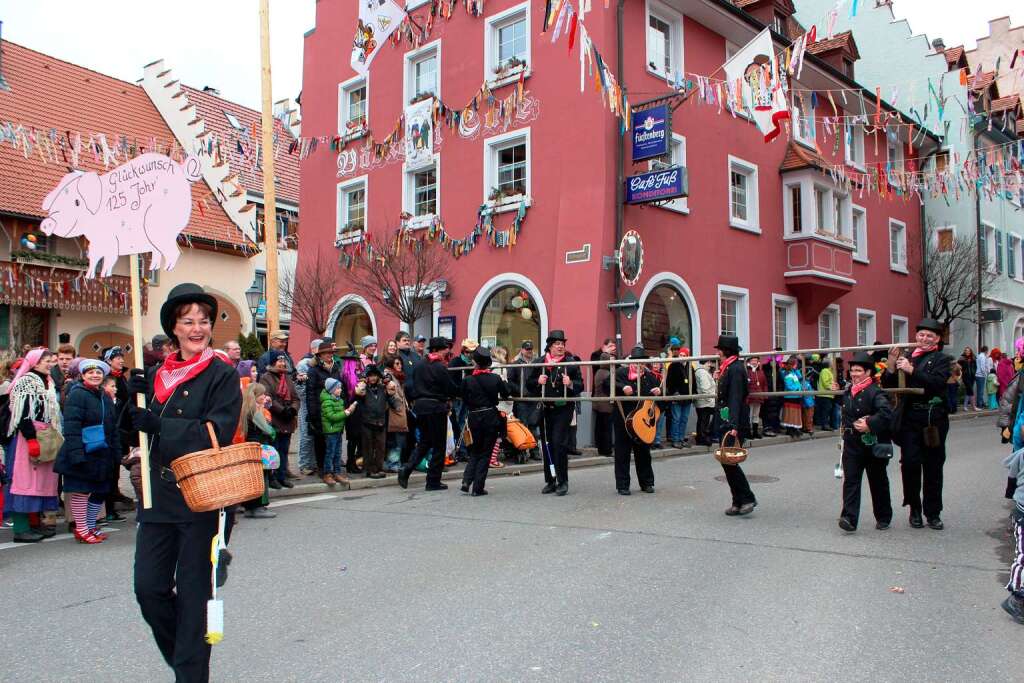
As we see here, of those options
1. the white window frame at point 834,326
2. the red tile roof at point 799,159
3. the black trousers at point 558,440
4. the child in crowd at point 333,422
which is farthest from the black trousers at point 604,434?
the white window frame at point 834,326

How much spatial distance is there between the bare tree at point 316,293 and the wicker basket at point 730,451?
48.6 ft

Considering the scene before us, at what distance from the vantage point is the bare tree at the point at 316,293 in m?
21.5

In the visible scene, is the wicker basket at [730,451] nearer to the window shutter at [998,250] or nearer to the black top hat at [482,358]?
the black top hat at [482,358]

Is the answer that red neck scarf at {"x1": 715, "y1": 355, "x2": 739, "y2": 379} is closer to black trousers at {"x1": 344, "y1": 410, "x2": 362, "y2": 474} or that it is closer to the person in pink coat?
black trousers at {"x1": 344, "y1": 410, "x2": 362, "y2": 474}

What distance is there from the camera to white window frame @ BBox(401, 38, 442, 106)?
67.6ft

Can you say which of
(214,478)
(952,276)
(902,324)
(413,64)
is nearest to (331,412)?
(214,478)

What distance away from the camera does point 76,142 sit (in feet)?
49.2

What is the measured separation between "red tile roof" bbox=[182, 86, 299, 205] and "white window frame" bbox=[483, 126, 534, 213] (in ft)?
43.8

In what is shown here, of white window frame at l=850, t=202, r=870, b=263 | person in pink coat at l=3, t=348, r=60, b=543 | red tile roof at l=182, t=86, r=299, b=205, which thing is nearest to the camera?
person in pink coat at l=3, t=348, r=60, b=543

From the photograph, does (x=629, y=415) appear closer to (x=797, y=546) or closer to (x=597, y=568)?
(x=797, y=546)

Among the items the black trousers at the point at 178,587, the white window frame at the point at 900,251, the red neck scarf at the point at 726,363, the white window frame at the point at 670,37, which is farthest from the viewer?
the white window frame at the point at 900,251

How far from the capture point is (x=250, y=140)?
101 feet

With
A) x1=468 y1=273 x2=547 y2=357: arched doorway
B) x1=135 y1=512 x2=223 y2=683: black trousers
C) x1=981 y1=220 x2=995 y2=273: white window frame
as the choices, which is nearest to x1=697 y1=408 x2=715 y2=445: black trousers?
x1=468 y1=273 x2=547 y2=357: arched doorway

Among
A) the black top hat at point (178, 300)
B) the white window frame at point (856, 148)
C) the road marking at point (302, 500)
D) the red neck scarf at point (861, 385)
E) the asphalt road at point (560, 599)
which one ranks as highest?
the white window frame at point (856, 148)
